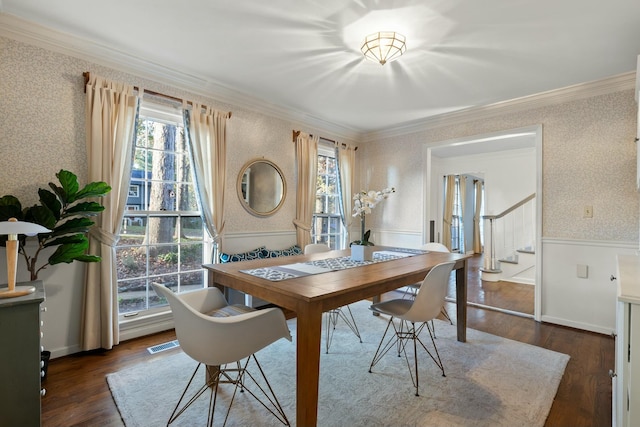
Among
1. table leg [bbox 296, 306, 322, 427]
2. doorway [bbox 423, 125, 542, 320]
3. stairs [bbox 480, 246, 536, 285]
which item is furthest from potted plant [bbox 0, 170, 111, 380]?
stairs [bbox 480, 246, 536, 285]

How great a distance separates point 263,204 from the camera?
3.89 m

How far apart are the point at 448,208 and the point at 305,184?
16.9 ft

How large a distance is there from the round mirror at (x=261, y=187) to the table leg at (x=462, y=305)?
7.57 feet

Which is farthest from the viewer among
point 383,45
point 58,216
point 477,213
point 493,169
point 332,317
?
point 477,213

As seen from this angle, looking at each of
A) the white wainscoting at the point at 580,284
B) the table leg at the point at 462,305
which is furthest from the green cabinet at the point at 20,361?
the white wainscoting at the point at 580,284

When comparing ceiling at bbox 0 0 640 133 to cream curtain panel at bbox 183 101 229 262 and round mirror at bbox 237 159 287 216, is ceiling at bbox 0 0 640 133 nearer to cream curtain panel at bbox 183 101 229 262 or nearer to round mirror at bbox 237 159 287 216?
cream curtain panel at bbox 183 101 229 262

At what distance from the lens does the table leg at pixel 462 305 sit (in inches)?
112

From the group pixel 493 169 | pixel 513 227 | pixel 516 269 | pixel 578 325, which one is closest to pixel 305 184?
pixel 578 325

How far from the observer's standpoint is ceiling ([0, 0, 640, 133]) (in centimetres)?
204

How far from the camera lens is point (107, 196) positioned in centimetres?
260

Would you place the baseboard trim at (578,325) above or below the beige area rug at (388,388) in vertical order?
above

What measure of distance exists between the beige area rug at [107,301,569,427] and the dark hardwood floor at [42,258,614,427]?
7 centimetres

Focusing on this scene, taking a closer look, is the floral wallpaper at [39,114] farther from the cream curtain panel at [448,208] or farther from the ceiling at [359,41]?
the cream curtain panel at [448,208]

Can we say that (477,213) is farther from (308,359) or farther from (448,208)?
(308,359)
